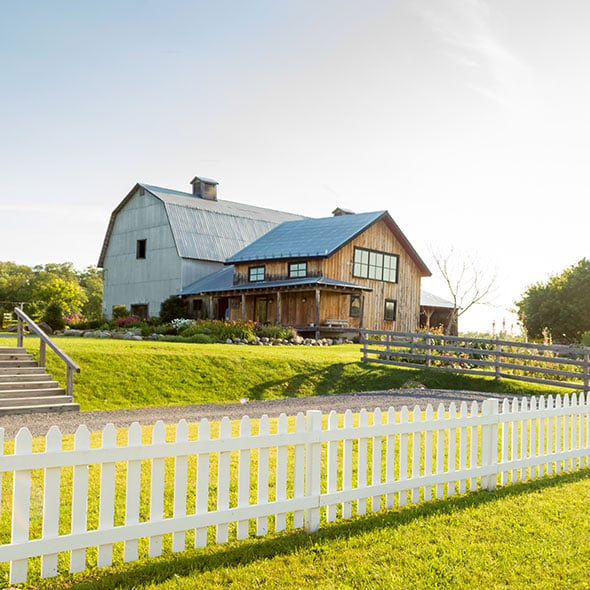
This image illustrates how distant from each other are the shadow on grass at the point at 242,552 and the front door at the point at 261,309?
29.2 metres

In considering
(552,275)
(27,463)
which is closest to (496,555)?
(27,463)

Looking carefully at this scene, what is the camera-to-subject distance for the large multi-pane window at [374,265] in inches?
1427

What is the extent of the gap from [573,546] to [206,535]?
3.08 m

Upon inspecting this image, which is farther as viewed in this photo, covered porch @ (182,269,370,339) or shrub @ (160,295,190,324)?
shrub @ (160,295,190,324)

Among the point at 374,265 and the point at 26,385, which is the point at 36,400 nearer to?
the point at 26,385

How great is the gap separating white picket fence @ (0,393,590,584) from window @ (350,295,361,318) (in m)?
27.4

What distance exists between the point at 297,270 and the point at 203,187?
47.0 feet

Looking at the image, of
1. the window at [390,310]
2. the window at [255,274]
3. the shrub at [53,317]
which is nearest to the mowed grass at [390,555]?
the shrub at [53,317]

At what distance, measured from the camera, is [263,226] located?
45844 millimetres

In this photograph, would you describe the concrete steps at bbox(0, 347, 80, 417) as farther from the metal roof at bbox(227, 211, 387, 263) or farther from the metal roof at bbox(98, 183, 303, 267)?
the metal roof at bbox(98, 183, 303, 267)

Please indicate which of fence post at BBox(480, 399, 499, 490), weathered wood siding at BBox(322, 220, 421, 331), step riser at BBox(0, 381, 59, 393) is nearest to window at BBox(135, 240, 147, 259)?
weathered wood siding at BBox(322, 220, 421, 331)

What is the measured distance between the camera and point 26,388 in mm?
13719

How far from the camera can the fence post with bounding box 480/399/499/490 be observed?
6.99 metres

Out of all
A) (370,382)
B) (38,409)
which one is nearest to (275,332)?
(370,382)
